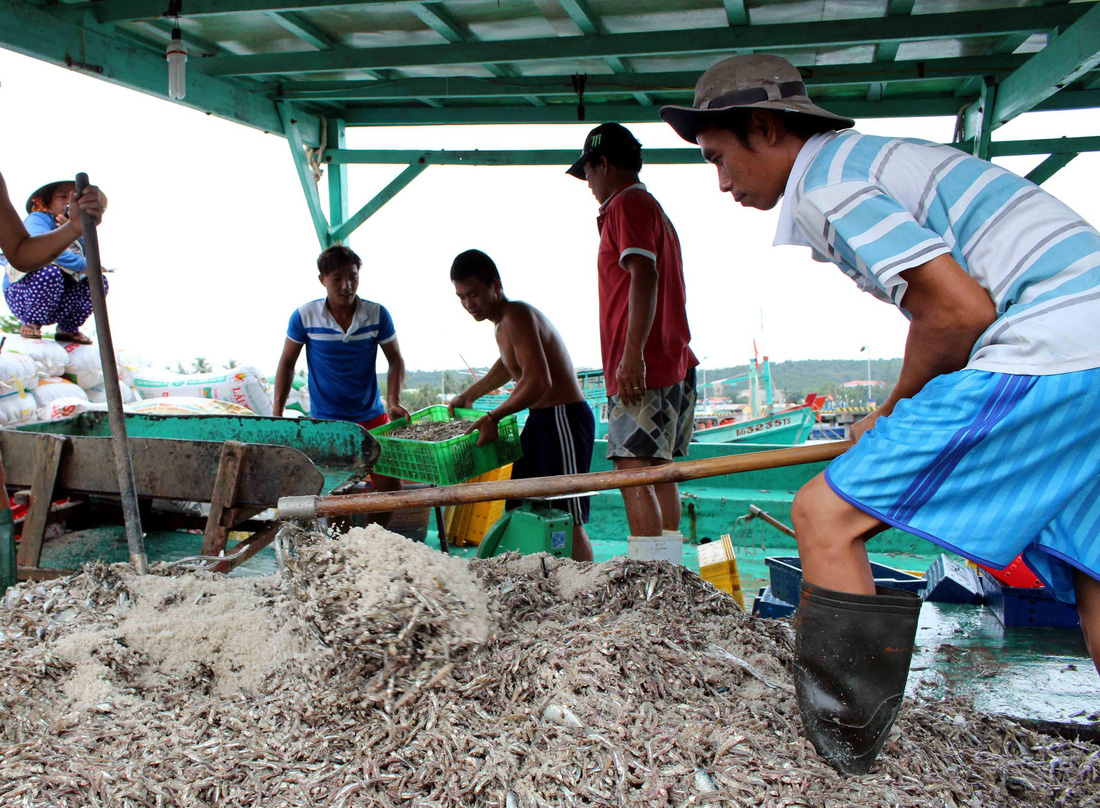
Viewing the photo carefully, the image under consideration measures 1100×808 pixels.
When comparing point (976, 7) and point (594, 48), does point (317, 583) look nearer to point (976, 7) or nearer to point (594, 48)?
point (594, 48)

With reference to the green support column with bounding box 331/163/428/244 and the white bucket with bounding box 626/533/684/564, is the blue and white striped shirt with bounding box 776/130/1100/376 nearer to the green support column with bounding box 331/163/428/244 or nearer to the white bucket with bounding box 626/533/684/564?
the white bucket with bounding box 626/533/684/564

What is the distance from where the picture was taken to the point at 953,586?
134 inches

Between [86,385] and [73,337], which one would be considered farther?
[86,385]

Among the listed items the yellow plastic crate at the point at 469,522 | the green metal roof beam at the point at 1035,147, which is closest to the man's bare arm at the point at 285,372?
the yellow plastic crate at the point at 469,522

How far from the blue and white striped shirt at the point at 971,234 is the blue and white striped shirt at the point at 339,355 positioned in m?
3.80

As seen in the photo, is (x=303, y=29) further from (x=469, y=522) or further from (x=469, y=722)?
(x=469, y=722)

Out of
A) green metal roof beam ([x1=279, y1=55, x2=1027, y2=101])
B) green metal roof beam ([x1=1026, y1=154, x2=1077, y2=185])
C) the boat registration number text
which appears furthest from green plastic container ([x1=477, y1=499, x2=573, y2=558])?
the boat registration number text

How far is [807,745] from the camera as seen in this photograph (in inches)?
62.8

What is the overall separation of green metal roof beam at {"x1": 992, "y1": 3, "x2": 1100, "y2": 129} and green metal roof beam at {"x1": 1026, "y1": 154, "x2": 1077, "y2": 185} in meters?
0.58

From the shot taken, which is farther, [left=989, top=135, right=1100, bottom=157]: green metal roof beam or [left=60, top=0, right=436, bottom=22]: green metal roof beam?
[left=989, top=135, right=1100, bottom=157]: green metal roof beam

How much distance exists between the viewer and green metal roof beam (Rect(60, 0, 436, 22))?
4.11 m

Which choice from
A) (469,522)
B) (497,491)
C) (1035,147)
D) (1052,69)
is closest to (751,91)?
(497,491)

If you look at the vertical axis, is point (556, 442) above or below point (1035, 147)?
below

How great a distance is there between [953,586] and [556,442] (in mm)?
2127
